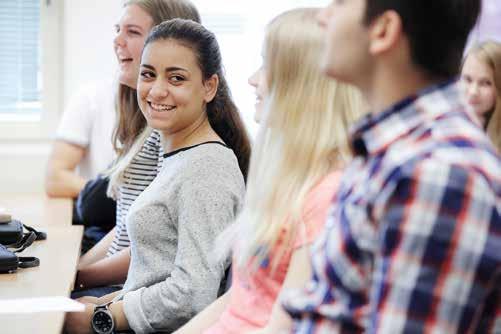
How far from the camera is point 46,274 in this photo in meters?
2.21

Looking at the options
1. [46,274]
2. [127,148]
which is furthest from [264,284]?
[127,148]

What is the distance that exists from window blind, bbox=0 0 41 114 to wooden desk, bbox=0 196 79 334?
1.27 meters

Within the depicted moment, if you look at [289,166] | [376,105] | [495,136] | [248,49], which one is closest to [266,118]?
[289,166]

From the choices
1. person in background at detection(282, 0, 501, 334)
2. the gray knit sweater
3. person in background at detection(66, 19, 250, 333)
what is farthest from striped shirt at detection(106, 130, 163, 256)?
person in background at detection(282, 0, 501, 334)

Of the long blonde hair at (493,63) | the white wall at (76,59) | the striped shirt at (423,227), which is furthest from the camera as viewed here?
the white wall at (76,59)

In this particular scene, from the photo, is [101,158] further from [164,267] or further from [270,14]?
[164,267]

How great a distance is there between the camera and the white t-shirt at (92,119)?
374cm

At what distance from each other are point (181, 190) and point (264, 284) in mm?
553

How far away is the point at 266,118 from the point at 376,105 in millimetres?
506

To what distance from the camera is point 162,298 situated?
6.33 feet

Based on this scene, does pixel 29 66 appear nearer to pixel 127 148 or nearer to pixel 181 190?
pixel 127 148

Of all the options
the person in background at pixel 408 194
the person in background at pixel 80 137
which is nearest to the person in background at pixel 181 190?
the person in background at pixel 408 194

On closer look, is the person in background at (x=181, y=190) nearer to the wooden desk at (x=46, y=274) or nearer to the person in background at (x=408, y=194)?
the wooden desk at (x=46, y=274)

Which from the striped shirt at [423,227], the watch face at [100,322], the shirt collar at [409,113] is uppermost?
the shirt collar at [409,113]
